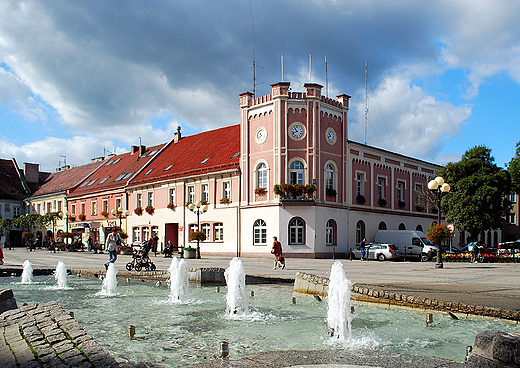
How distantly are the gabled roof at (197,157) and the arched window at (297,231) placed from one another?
7071 mm

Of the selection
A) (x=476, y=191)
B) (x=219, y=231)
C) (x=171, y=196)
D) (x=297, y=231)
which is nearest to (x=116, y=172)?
(x=171, y=196)

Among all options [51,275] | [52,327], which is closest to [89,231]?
[51,275]

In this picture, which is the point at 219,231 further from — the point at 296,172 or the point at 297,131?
the point at 297,131

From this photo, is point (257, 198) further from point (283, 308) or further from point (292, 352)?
point (292, 352)

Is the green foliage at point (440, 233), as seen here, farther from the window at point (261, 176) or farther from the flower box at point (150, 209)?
the flower box at point (150, 209)

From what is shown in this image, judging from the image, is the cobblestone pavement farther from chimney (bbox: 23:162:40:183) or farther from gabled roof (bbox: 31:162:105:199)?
chimney (bbox: 23:162:40:183)

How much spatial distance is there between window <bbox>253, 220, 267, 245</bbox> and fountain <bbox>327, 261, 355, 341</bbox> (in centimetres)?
2908

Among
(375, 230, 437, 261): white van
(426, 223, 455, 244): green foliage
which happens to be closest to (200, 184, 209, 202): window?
(375, 230, 437, 261): white van

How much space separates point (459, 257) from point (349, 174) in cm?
1183

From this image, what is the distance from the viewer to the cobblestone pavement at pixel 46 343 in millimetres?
5109

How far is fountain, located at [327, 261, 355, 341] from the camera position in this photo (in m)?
7.62

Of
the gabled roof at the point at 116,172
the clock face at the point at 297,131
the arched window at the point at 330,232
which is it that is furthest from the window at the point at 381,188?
the gabled roof at the point at 116,172

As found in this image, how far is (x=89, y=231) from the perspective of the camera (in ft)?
177

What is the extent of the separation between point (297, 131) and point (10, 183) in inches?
2047
